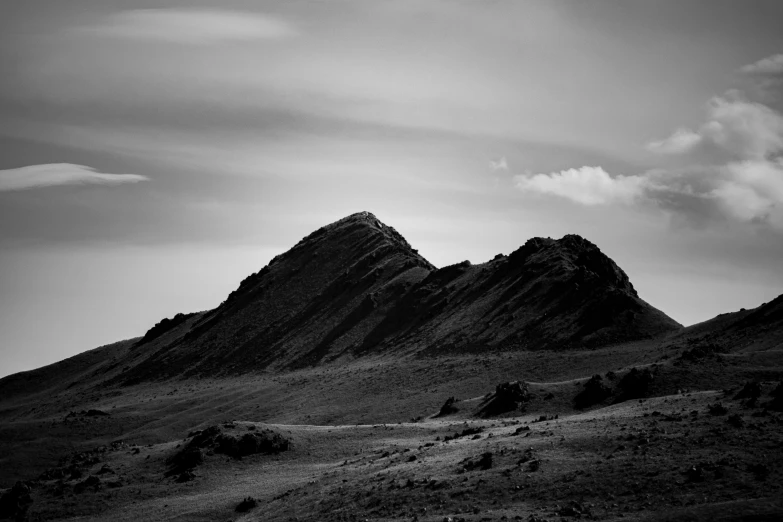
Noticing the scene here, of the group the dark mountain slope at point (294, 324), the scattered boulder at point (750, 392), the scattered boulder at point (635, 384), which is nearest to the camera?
the scattered boulder at point (750, 392)

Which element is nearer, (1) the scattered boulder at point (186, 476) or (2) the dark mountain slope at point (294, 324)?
(1) the scattered boulder at point (186, 476)

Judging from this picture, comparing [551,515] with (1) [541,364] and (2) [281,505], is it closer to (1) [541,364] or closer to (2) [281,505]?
(2) [281,505]

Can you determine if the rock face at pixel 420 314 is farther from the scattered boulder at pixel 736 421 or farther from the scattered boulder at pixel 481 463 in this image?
the scattered boulder at pixel 481 463

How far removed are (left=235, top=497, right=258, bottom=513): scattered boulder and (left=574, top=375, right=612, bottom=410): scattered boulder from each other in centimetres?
4088

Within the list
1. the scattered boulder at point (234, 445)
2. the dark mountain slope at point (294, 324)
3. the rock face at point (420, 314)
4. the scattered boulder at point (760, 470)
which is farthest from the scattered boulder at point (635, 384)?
the dark mountain slope at point (294, 324)

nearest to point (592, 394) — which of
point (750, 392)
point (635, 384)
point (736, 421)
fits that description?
point (635, 384)

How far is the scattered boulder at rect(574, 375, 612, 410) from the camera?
85812 millimetres

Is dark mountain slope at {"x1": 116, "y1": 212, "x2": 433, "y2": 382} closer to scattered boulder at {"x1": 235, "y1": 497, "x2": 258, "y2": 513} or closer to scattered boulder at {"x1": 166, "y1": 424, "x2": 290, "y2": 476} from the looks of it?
scattered boulder at {"x1": 166, "y1": 424, "x2": 290, "y2": 476}

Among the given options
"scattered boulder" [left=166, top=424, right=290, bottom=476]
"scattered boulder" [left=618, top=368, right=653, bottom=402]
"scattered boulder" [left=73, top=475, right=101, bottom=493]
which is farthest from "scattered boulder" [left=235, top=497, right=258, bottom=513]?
"scattered boulder" [left=618, top=368, right=653, bottom=402]

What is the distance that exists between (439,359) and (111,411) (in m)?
56.7

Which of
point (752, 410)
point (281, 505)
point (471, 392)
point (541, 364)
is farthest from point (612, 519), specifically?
point (541, 364)

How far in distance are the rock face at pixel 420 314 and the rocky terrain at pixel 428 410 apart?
1.66ft

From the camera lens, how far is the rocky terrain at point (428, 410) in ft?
162

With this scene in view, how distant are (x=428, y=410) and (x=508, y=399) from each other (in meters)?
16.6
